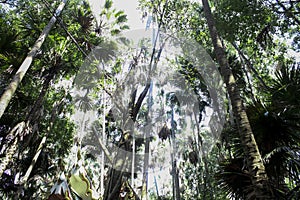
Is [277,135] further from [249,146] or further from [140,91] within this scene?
[140,91]

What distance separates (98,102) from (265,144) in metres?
7.73

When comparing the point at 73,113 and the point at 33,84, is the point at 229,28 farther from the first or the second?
the point at 73,113

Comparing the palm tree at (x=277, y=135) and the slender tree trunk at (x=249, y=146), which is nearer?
the slender tree trunk at (x=249, y=146)

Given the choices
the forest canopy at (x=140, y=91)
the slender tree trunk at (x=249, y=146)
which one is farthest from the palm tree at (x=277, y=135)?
the slender tree trunk at (x=249, y=146)

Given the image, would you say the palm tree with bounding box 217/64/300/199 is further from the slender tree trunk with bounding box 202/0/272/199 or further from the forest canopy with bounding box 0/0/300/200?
Result: the slender tree trunk with bounding box 202/0/272/199

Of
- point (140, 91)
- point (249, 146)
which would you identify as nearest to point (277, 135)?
point (249, 146)

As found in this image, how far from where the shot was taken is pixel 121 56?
10852 mm

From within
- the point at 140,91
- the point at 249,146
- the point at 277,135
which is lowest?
the point at 249,146

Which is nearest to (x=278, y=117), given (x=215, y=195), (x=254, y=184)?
(x=254, y=184)

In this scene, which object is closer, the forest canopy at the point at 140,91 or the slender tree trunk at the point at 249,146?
the slender tree trunk at the point at 249,146

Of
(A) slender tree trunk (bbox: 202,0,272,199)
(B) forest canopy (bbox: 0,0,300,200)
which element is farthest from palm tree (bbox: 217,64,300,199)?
(A) slender tree trunk (bbox: 202,0,272,199)

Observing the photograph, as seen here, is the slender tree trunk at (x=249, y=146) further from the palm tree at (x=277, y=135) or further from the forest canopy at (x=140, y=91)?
the palm tree at (x=277, y=135)

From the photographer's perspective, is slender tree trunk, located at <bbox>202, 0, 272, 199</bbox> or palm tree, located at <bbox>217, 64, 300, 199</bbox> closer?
slender tree trunk, located at <bbox>202, 0, 272, 199</bbox>

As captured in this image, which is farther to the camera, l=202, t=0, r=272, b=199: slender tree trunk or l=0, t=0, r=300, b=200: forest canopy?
l=0, t=0, r=300, b=200: forest canopy
